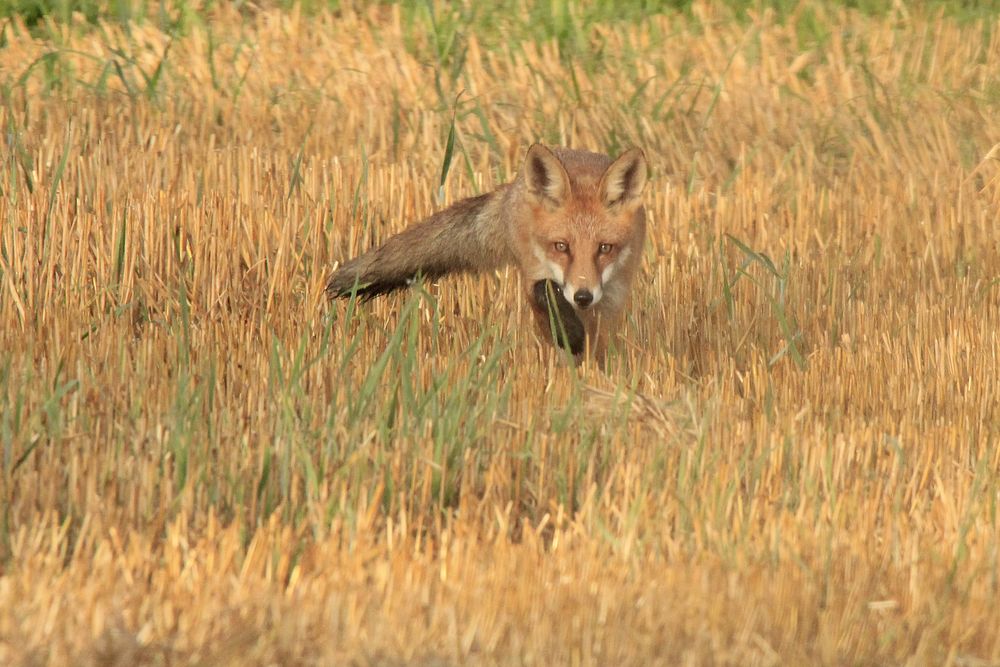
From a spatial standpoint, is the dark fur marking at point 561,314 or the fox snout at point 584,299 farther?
the dark fur marking at point 561,314

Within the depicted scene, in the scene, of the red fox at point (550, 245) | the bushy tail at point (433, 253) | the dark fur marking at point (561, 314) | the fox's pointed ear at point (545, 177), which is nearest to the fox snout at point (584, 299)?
the red fox at point (550, 245)

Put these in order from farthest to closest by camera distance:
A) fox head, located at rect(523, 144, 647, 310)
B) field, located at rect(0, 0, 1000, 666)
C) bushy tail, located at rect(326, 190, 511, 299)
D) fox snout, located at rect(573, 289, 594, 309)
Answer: bushy tail, located at rect(326, 190, 511, 299)
fox head, located at rect(523, 144, 647, 310)
fox snout, located at rect(573, 289, 594, 309)
field, located at rect(0, 0, 1000, 666)

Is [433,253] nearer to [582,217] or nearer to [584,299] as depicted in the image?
[582,217]

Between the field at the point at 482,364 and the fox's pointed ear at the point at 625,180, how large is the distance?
2.12 feet

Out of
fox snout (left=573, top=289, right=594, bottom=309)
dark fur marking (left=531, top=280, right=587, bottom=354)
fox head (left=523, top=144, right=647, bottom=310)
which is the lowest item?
dark fur marking (left=531, top=280, right=587, bottom=354)

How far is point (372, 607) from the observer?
11.3 feet

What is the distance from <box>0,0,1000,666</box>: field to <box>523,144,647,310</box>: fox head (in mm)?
423

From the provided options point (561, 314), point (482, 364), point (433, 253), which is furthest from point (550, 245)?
point (482, 364)

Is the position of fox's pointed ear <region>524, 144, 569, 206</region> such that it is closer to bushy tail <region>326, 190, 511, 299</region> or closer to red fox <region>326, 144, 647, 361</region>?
red fox <region>326, 144, 647, 361</region>

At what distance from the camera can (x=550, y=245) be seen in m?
6.08

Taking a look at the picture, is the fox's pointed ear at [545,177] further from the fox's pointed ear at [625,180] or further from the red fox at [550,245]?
the fox's pointed ear at [625,180]

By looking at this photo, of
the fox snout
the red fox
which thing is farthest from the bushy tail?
the fox snout

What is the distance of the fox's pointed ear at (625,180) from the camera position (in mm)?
6066

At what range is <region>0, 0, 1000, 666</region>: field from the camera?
351 centimetres
